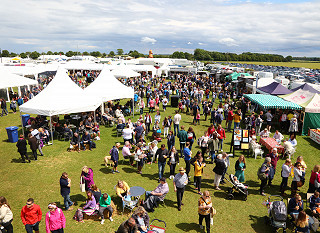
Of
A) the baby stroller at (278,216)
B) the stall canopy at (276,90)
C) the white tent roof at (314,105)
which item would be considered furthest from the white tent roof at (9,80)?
the white tent roof at (314,105)

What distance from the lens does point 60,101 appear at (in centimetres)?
1268

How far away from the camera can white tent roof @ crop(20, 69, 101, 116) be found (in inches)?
474

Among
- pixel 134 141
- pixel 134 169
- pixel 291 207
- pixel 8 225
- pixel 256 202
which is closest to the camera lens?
pixel 8 225

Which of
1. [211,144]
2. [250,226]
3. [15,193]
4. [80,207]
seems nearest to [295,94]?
[211,144]

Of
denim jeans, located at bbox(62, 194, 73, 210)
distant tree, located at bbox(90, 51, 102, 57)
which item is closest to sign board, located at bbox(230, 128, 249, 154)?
denim jeans, located at bbox(62, 194, 73, 210)

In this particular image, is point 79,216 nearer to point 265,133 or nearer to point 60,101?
point 60,101

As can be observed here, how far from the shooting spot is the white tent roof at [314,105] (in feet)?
46.3

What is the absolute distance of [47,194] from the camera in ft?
25.2

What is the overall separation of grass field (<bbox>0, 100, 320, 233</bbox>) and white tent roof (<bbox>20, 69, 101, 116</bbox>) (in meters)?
1.98

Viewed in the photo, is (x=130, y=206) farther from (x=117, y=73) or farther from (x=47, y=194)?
(x=117, y=73)

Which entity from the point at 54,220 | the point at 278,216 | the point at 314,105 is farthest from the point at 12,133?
the point at 314,105

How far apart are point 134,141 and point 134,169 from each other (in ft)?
7.09

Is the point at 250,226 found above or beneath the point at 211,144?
beneath

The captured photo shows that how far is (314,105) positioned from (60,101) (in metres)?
16.1
